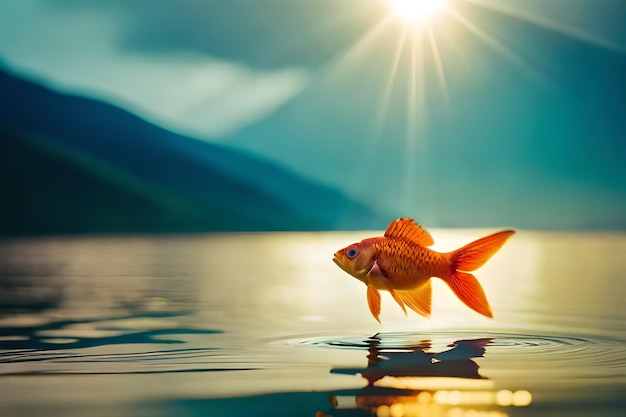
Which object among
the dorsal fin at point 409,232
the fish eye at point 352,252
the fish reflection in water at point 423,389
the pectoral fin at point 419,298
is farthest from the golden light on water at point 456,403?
the dorsal fin at point 409,232

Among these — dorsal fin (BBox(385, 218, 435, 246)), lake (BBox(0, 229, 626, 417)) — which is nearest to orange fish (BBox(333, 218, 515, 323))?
dorsal fin (BBox(385, 218, 435, 246))

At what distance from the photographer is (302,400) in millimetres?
5488

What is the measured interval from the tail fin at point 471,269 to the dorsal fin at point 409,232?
286mm

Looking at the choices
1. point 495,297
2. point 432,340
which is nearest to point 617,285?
point 495,297

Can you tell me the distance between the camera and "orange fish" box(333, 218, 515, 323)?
5.92 m

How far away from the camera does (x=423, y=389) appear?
223 inches

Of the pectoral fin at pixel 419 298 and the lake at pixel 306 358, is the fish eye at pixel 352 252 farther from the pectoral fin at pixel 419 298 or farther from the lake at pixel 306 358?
the lake at pixel 306 358

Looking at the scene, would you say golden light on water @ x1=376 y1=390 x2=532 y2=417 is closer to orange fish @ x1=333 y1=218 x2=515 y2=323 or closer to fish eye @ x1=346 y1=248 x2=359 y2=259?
orange fish @ x1=333 y1=218 x2=515 y2=323

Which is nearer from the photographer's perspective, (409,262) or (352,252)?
(352,252)

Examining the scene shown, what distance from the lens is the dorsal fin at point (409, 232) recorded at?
244 inches

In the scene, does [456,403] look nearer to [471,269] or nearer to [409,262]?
[471,269]

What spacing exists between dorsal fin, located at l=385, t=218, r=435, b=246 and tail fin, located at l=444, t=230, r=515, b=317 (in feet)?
0.94

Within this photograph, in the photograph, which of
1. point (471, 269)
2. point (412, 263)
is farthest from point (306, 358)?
point (471, 269)

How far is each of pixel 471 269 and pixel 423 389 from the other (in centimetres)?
89
